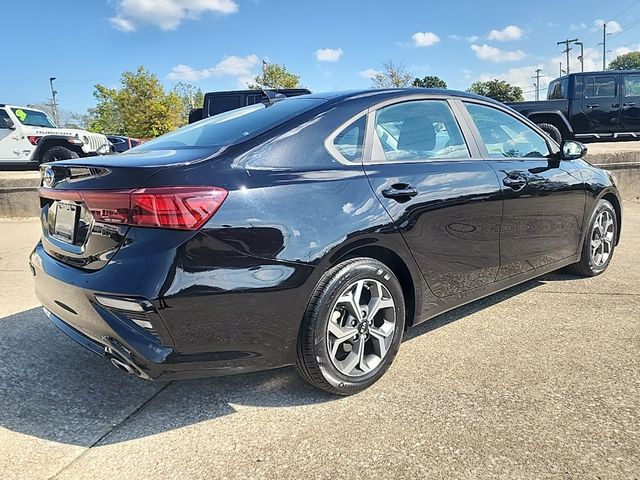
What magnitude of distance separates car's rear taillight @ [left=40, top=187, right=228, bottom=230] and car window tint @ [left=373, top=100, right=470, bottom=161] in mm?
1010

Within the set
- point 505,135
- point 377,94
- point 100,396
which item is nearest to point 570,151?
point 505,135

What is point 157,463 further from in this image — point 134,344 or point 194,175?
point 194,175

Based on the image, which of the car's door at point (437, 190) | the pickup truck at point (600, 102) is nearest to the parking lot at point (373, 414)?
the car's door at point (437, 190)

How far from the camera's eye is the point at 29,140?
12.5m

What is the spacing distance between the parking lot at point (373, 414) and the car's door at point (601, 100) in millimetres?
10367

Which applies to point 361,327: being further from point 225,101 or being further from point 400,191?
point 225,101

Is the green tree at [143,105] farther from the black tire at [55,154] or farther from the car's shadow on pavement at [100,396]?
the car's shadow on pavement at [100,396]

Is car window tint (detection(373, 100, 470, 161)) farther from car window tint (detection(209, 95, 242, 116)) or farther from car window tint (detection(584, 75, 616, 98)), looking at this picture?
car window tint (detection(584, 75, 616, 98))

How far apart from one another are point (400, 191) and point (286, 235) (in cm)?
78

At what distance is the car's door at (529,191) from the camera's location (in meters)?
3.40

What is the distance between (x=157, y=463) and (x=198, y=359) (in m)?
0.45

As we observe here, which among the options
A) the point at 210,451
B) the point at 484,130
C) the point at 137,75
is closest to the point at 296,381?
the point at 210,451

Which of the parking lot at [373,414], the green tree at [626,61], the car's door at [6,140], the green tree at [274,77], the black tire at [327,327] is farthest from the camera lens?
the green tree at [626,61]

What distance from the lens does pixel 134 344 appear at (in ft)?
7.04
